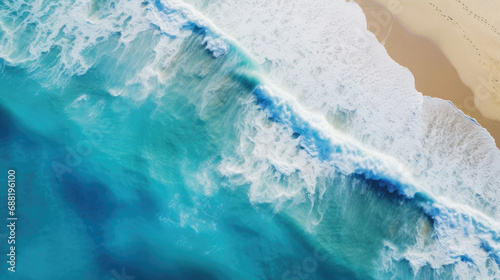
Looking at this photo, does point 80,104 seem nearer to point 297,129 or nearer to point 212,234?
point 212,234

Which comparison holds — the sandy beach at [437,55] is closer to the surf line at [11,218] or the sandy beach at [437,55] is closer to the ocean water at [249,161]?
the ocean water at [249,161]

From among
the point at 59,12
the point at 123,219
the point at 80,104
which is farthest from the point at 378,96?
the point at 59,12

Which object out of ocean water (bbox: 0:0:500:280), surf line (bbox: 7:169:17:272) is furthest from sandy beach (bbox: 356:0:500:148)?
surf line (bbox: 7:169:17:272)

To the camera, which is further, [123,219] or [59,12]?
[59,12]

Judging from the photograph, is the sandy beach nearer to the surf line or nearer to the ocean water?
A: the ocean water

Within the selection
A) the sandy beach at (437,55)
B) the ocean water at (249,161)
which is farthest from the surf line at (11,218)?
the sandy beach at (437,55)

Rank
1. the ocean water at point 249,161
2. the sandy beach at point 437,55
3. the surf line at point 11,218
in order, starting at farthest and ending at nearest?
the sandy beach at point 437,55 < the surf line at point 11,218 < the ocean water at point 249,161
